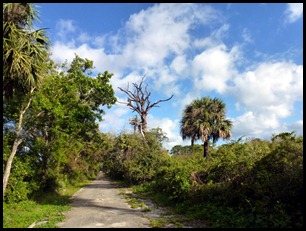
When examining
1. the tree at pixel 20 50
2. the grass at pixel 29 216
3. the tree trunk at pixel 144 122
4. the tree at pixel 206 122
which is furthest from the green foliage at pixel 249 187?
the tree trunk at pixel 144 122

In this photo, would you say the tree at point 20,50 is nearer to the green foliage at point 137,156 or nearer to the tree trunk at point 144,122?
the green foliage at point 137,156

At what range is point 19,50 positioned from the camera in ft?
31.9

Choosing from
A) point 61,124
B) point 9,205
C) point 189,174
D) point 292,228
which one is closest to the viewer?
point 292,228

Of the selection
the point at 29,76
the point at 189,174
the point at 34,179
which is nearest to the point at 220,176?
the point at 189,174

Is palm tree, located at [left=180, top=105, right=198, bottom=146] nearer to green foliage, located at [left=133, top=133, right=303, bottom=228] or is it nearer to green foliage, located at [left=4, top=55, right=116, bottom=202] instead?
green foliage, located at [left=4, top=55, right=116, bottom=202]

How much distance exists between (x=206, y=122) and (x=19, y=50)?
18404 mm

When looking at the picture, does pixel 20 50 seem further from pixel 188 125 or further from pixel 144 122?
pixel 144 122

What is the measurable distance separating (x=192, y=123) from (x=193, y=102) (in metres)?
2.09

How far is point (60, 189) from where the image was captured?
21.1 m

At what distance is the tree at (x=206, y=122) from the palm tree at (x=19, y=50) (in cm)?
1683

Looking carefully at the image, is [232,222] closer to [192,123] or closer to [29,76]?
[29,76]

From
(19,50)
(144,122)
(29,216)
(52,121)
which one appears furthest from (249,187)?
(144,122)

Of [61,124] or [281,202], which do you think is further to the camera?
[61,124]

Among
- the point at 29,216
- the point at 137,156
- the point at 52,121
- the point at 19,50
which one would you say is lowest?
the point at 29,216
